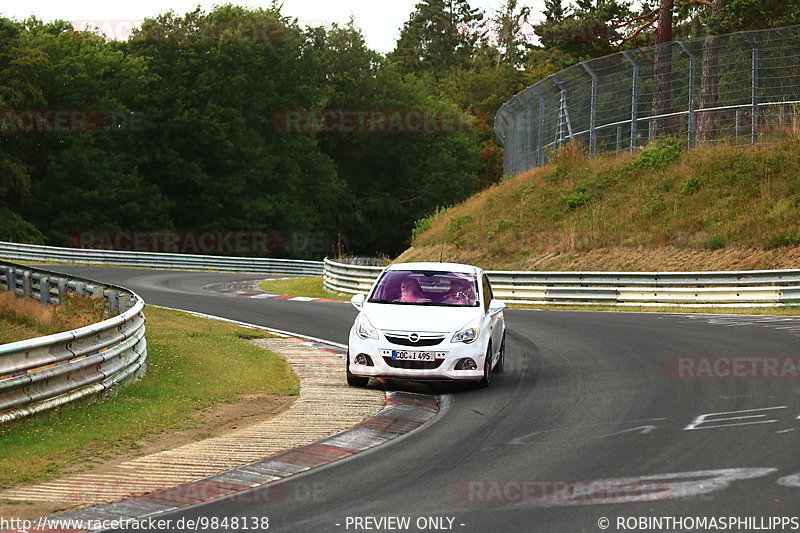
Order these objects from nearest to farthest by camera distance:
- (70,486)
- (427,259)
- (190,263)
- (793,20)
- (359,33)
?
(70,486) < (427,259) < (793,20) < (190,263) < (359,33)

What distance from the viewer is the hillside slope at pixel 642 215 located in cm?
2725

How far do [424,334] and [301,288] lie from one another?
23.7 meters

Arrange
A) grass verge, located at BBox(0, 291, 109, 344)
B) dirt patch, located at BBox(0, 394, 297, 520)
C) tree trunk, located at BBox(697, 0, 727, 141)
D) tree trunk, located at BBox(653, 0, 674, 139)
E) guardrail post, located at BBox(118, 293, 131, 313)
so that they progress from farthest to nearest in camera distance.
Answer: tree trunk, located at BBox(653, 0, 674, 139)
tree trunk, located at BBox(697, 0, 727, 141)
guardrail post, located at BBox(118, 293, 131, 313)
grass verge, located at BBox(0, 291, 109, 344)
dirt patch, located at BBox(0, 394, 297, 520)

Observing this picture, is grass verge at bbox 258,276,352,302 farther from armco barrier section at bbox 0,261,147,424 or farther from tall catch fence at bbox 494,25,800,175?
armco barrier section at bbox 0,261,147,424

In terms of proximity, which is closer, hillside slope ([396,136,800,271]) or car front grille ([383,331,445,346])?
car front grille ([383,331,445,346])

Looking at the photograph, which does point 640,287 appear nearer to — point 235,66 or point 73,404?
point 73,404

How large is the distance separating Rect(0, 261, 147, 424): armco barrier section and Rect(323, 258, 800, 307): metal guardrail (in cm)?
1451

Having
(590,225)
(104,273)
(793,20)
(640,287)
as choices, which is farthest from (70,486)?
(793,20)

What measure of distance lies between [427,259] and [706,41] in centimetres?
1139

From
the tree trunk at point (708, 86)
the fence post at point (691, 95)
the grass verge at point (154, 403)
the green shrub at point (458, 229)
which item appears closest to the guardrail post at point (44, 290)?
the grass verge at point (154, 403)

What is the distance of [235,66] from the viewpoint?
68188 millimetres

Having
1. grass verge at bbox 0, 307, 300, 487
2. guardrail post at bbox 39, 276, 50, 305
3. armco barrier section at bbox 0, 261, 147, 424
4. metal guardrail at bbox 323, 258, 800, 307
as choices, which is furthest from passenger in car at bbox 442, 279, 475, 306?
metal guardrail at bbox 323, 258, 800, 307

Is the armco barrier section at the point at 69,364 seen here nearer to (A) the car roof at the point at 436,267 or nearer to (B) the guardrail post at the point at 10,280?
(A) the car roof at the point at 436,267

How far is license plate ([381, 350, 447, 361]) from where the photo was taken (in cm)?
1164
